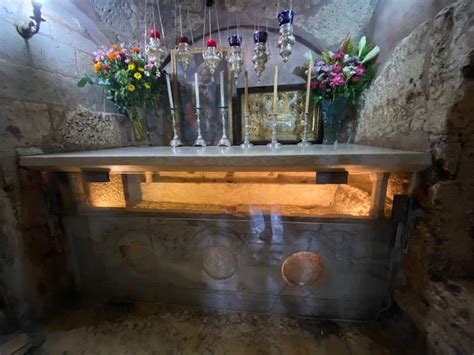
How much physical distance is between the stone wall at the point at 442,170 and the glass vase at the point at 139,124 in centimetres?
196

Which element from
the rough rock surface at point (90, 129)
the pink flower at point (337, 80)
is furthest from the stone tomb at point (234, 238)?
the pink flower at point (337, 80)

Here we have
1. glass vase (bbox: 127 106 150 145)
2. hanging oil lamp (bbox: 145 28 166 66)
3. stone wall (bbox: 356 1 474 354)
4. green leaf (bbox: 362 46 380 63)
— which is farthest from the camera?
glass vase (bbox: 127 106 150 145)

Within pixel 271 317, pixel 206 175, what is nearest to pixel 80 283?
pixel 206 175

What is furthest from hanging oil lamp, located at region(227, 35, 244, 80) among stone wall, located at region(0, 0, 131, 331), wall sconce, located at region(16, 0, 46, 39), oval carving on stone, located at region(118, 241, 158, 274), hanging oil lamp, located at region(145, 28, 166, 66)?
oval carving on stone, located at region(118, 241, 158, 274)

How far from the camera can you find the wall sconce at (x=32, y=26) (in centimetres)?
110

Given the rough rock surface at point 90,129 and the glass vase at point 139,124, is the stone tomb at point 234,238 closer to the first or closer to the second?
the rough rock surface at point 90,129

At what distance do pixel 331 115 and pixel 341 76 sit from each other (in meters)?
0.28

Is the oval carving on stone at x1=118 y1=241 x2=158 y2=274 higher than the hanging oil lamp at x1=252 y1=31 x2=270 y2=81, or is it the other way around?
the hanging oil lamp at x1=252 y1=31 x2=270 y2=81

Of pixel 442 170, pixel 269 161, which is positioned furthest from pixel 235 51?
pixel 442 170

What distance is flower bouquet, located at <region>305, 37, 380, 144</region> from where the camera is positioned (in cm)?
142

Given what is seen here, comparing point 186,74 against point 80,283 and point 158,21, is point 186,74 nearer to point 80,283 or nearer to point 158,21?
point 158,21

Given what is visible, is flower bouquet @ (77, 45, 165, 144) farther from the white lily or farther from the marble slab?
the white lily

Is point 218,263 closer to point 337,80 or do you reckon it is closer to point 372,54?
point 337,80

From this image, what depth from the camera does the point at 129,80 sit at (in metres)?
1.55
